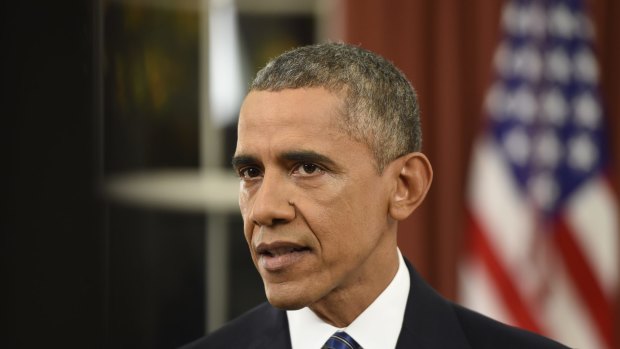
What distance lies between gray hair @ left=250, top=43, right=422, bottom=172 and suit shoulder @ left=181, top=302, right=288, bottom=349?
34cm

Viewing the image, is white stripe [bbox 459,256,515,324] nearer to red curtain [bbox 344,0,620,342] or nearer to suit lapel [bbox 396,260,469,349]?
red curtain [bbox 344,0,620,342]

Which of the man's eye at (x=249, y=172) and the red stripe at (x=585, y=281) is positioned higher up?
the man's eye at (x=249, y=172)

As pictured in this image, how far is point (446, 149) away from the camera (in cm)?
330

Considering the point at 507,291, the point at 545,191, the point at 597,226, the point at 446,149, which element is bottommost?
the point at 507,291

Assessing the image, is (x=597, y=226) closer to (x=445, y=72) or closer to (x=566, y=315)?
(x=566, y=315)

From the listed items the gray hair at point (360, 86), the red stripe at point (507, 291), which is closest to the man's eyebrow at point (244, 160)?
the gray hair at point (360, 86)

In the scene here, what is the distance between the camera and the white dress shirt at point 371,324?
1.23 m

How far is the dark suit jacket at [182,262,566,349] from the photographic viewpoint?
126cm

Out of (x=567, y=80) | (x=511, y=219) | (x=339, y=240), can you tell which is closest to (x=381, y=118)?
(x=339, y=240)

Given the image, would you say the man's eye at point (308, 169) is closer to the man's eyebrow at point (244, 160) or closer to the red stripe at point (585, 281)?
the man's eyebrow at point (244, 160)

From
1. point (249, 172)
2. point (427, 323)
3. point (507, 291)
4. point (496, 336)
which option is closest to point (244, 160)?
point (249, 172)

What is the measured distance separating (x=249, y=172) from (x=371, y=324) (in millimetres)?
322

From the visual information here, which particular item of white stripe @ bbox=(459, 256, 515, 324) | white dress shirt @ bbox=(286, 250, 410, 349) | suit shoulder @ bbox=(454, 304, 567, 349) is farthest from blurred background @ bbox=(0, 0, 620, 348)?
suit shoulder @ bbox=(454, 304, 567, 349)

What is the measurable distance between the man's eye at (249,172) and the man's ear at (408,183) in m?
0.23
